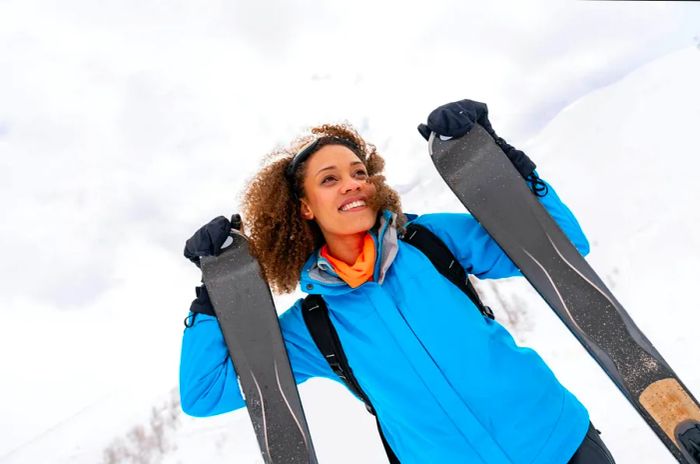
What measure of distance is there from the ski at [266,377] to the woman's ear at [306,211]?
62 cm

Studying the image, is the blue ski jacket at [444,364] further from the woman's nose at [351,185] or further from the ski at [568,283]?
the woman's nose at [351,185]

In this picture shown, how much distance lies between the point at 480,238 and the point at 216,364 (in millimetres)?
1700

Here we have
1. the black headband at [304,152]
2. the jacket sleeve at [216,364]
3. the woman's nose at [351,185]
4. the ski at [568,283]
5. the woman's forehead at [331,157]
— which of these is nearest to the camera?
the ski at [568,283]

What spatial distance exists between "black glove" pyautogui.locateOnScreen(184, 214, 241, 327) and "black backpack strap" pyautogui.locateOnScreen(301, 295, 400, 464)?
66 centimetres

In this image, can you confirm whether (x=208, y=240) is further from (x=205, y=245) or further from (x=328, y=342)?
(x=328, y=342)

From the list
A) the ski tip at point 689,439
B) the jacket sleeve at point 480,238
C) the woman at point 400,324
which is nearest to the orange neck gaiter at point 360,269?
the woman at point 400,324

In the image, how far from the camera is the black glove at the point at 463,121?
254cm

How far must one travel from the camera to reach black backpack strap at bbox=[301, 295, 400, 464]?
7.54ft

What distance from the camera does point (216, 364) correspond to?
2553 mm

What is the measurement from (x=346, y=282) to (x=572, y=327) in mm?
1284

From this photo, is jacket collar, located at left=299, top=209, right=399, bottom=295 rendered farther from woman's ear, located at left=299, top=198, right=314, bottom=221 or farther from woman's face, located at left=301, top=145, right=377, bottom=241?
woman's ear, located at left=299, top=198, right=314, bottom=221

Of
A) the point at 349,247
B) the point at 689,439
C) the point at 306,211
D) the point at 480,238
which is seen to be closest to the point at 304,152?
the point at 306,211

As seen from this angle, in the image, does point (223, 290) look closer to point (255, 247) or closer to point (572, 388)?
point (255, 247)

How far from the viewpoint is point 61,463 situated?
2331 centimetres
